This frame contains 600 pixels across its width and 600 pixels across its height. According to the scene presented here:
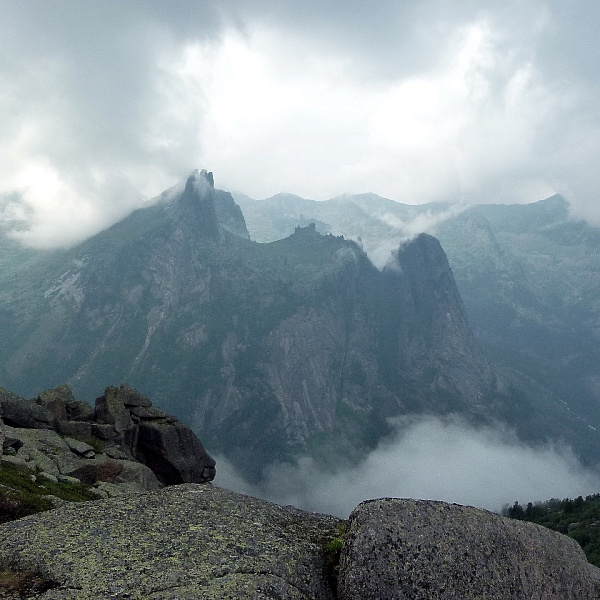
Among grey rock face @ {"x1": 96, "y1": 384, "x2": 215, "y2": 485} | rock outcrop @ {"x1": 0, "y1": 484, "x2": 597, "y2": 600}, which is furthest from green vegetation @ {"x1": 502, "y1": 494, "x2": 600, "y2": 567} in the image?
rock outcrop @ {"x1": 0, "y1": 484, "x2": 597, "y2": 600}

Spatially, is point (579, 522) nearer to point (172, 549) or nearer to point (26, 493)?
point (26, 493)

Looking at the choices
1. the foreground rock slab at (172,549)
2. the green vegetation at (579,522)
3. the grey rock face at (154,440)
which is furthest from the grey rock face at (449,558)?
the green vegetation at (579,522)

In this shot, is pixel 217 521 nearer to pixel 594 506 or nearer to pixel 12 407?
pixel 12 407

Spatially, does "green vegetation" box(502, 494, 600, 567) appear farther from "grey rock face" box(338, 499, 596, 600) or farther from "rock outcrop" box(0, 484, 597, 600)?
"rock outcrop" box(0, 484, 597, 600)

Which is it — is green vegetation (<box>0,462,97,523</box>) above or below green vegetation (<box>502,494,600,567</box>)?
below

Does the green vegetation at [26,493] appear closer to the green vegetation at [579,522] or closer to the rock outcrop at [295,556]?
the rock outcrop at [295,556]

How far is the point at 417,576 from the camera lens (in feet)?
40.1

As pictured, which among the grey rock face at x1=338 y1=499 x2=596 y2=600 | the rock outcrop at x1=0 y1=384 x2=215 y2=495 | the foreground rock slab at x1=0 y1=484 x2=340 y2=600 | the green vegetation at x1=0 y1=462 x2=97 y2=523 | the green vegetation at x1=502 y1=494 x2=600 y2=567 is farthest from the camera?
the green vegetation at x1=502 y1=494 x2=600 y2=567

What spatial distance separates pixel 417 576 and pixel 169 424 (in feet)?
197

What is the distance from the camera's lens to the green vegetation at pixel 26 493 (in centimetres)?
2177

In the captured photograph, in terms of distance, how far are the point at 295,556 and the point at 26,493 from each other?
785 inches

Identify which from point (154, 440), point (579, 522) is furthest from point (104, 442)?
point (579, 522)

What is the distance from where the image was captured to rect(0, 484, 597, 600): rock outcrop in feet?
39.8

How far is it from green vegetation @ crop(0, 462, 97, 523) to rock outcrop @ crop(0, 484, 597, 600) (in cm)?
785
